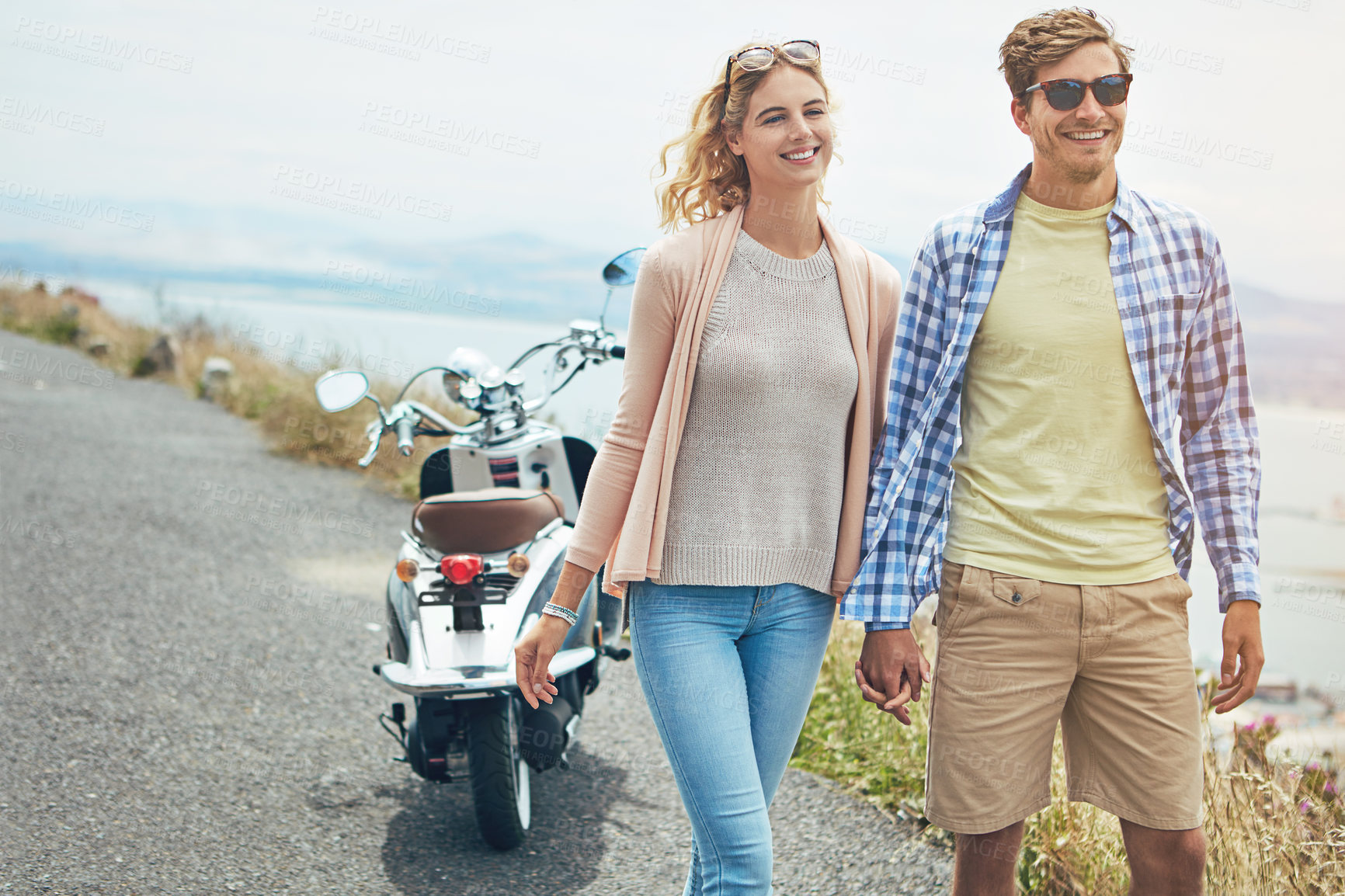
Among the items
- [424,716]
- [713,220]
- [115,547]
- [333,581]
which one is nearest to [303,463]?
[115,547]

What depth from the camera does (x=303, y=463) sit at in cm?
1088

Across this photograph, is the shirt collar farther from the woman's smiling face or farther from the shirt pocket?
the woman's smiling face

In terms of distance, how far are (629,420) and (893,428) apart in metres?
0.50

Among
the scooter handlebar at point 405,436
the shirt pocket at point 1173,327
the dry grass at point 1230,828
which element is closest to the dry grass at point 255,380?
the scooter handlebar at point 405,436

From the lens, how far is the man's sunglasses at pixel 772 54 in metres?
2.19

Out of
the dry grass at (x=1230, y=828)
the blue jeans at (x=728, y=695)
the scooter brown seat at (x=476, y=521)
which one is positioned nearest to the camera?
the blue jeans at (x=728, y=695)

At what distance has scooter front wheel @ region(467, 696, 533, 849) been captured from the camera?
3.29 metres

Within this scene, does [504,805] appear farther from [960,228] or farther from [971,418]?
[960,228]

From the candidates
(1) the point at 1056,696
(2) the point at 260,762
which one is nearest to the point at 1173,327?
(1) the point at 1056,696

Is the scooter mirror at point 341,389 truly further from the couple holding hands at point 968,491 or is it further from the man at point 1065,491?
the man at point 1065,491

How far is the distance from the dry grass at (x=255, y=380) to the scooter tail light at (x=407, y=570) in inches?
143

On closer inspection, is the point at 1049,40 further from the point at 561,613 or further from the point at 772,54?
the point at 561,613

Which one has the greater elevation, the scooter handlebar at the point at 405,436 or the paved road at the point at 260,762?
the scooter handlebar at the point at 405,436

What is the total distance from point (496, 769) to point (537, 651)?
129 centimetres
